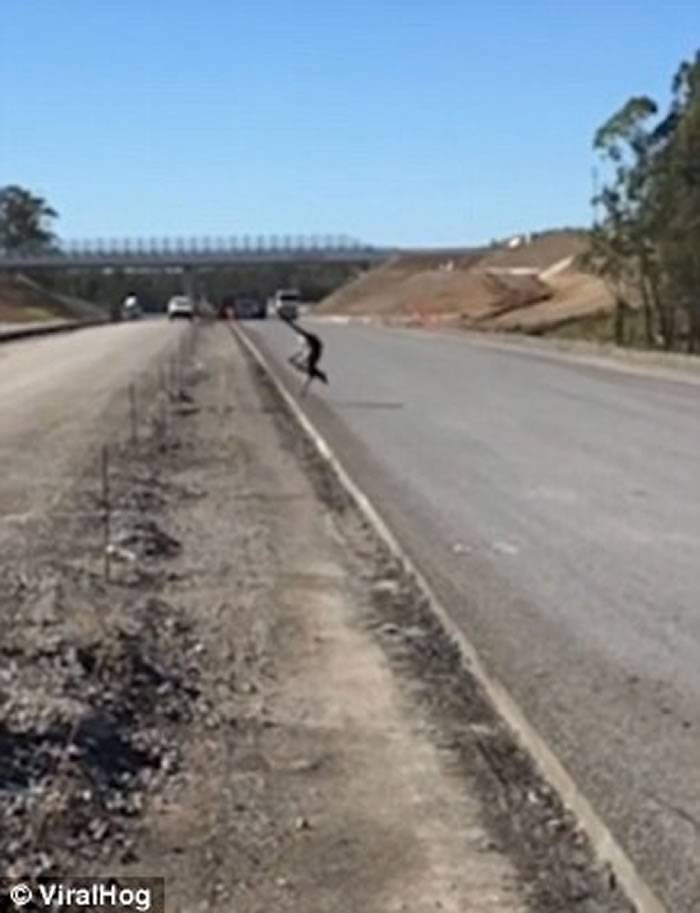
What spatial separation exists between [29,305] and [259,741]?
17391cm

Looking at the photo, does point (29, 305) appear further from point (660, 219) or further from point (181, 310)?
point (660, 219)

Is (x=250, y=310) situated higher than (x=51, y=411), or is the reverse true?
(x=51, y=411)

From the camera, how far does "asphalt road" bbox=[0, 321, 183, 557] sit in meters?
22.6

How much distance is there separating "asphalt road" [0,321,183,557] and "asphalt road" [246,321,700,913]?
130 inches

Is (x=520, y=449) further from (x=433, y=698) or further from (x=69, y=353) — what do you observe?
(x=69, y=353)

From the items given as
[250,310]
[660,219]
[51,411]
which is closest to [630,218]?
[660,219]

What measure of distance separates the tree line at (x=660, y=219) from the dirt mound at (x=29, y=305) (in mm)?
80529

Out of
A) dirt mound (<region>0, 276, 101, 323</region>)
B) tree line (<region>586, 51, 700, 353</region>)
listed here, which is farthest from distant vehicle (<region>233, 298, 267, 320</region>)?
tree line (<region>586, 51, 700, 353</region>)

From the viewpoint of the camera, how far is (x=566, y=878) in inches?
293

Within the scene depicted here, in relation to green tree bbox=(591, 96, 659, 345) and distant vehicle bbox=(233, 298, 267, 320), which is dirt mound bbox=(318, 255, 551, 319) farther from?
green tree bbox=(591, 96, 659, 345)

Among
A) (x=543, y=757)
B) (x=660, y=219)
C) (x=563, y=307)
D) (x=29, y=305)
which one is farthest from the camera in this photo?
(x=29, y=305)

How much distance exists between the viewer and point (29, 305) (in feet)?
595

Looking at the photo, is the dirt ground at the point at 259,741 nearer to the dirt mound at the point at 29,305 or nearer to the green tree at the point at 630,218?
the green tree at the point at 630,218

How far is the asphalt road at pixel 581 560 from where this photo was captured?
30.1 feet
